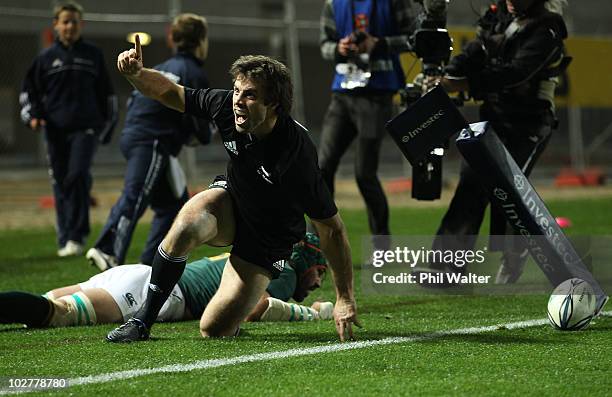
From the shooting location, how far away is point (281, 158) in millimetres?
5648

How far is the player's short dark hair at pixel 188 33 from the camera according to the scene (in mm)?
9109

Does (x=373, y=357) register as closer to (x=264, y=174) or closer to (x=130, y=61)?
(x=264, y=174)

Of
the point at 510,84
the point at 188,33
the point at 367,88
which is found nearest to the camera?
the point at 510,84

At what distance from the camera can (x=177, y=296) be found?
6.66 meters

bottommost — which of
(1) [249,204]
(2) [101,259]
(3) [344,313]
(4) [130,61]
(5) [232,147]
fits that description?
(2) [101,259]

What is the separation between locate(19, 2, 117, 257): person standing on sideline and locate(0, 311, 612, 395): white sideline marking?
5348mm

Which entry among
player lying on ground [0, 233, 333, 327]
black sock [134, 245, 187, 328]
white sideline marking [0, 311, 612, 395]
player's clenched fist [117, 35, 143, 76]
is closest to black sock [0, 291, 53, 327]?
player lying on ground [0, 233, 333, 327]

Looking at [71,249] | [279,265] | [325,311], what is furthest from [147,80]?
[71,249]

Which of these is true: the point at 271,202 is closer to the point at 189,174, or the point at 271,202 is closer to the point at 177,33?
the point at 177,33

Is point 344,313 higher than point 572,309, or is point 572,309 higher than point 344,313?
point 344,313

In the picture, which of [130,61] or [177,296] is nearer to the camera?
[130,61]

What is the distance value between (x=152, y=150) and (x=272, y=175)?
368cm

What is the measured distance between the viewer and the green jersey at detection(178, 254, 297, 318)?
6711mm

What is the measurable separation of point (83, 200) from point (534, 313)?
5319 mm
